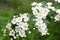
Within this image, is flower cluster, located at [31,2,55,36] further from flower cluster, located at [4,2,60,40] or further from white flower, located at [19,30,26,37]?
white flower, located at [19,30,26,37]

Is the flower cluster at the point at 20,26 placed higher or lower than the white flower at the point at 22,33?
higher


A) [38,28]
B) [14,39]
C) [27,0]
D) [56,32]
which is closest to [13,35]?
[14,39]

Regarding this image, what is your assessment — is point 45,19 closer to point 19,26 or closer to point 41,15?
point 41,15

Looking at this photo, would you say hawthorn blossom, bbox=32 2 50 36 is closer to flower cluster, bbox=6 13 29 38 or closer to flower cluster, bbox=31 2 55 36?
flower cluster, bbox=31 2 55 36

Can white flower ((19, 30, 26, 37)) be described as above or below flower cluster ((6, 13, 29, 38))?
below

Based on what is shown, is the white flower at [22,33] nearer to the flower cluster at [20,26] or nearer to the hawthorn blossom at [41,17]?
the flower cluster at [20,26]

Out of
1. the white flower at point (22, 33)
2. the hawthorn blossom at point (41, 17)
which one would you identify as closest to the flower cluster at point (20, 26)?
the white flower at point (22, 33)

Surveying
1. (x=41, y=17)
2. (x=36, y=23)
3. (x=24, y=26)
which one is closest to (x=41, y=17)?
(x=41, y=17)

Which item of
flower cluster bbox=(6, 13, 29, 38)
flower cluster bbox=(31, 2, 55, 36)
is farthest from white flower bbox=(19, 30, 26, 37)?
flower cluster bbox=(31, 2, 55, 36)

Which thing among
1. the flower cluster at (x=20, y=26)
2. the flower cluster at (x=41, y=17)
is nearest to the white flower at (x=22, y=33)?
the flower cluster at (x=20, y=26)

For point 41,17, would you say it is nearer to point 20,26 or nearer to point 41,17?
point 41,17

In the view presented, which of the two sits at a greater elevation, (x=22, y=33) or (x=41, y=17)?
(x=41, y=17)

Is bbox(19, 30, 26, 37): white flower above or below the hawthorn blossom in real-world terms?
below
